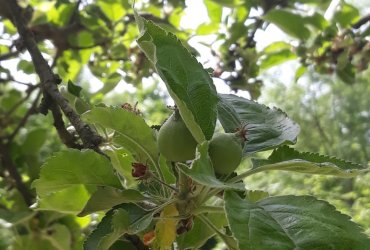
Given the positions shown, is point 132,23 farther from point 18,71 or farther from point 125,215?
point 125,215

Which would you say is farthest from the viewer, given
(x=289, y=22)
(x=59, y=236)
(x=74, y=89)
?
(x=289, y=22)

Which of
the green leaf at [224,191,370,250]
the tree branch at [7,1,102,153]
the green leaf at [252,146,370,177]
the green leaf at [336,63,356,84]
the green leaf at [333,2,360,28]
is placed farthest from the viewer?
the green leaf at [336,63,356,84]

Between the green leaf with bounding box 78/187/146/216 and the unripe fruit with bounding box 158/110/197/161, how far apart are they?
0.27ft

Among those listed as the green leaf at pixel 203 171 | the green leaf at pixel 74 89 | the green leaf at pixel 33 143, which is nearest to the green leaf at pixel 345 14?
the green leaf at pixel 33 143

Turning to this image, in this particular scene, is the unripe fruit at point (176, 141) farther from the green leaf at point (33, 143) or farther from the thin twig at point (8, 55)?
the thin twig at point (8, 55)

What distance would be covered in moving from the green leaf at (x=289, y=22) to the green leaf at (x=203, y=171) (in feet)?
4.43

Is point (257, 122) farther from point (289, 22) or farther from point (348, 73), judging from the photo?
point (348, 73)

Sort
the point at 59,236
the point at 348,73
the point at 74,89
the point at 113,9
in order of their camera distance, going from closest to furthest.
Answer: the point at 74,89, the point at 59,236, the point at 113,9, the point at 348,73

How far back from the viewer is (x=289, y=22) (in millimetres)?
→ 1973

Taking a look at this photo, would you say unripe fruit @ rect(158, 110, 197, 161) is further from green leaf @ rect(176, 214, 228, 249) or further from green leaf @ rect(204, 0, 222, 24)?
green leaf @ rect(204, 0, 222, 24)

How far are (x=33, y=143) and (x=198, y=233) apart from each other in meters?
1.12

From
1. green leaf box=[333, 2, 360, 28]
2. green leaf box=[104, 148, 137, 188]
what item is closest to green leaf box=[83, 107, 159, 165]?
green leaf box=[104, 148, 137, 188]

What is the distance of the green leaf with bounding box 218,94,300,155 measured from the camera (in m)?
0.78

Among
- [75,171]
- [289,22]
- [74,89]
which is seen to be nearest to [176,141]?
[75,171]
